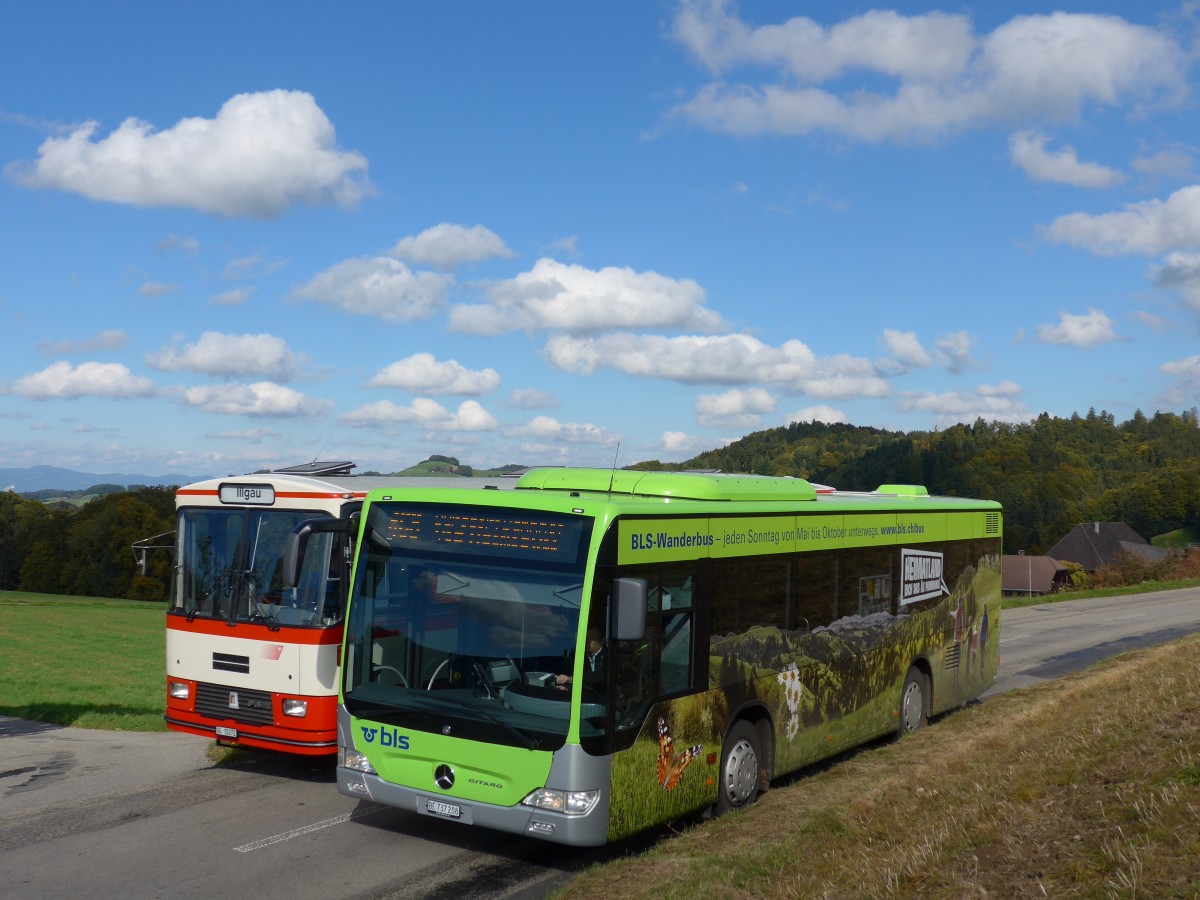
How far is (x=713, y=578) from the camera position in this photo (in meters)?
8.74

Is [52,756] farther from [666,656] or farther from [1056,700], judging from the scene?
[1056,700]

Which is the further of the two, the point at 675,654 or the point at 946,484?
the point at 946,484

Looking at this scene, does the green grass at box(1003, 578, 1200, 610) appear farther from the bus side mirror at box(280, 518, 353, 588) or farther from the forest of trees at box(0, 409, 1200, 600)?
the bus side mirror at box(280, 518, 353, 588)

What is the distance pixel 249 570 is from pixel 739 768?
4.92m

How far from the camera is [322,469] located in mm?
11844

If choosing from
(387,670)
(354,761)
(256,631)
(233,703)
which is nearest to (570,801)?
(387,670)

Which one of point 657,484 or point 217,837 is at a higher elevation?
point 657,484

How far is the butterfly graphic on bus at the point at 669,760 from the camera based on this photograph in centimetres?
807

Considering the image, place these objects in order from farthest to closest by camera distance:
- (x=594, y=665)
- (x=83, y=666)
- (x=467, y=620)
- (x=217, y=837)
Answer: (x=83, y=666)
(x=217, y=837)
(x=467, y=620)
(x=594, y=665)

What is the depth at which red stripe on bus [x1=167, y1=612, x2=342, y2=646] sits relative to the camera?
Answer: 9867mm

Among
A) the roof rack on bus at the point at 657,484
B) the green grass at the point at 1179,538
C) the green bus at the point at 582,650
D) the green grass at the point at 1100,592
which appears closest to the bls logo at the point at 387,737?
the green bus at the point at 582,650

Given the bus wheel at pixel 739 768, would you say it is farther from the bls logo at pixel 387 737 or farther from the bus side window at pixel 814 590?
the bls logo at pixel 387 737

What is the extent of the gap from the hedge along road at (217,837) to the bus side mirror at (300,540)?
208 cm

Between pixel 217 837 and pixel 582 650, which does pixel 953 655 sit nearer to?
pixel 582 650
